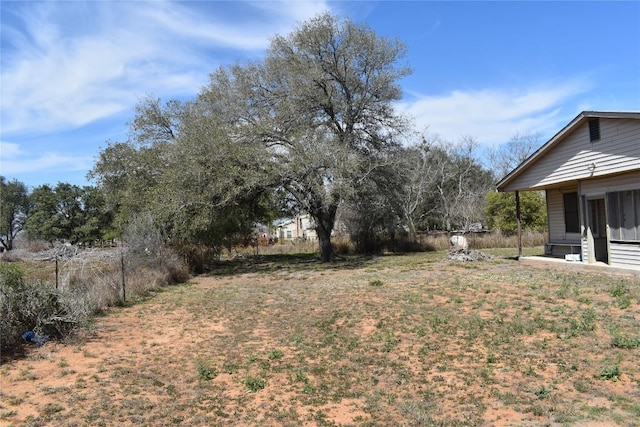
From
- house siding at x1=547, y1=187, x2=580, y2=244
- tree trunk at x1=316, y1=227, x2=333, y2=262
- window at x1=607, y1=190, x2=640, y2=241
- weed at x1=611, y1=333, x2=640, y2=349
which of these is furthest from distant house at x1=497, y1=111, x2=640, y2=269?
tree trunk at x1=316, y1=227, x2=333, y2=262

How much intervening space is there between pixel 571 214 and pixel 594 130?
4.75 m

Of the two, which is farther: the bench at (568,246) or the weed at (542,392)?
the bench at (568,246)

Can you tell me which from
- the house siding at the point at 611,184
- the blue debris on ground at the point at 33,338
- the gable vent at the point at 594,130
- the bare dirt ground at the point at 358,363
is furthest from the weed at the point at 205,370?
the gable vent at the point at 594,130

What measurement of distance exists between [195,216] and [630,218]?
13799 millimetres

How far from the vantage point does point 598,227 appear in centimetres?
1394

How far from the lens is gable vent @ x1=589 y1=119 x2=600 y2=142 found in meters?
12.3

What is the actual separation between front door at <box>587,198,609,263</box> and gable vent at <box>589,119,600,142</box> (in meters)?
2.03

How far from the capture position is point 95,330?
8.41 metres

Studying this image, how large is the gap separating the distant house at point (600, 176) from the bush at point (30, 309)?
12.4m

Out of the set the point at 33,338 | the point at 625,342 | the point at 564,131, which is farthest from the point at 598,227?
the point at 33,338

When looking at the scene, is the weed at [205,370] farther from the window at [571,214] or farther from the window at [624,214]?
the window at [571,214]

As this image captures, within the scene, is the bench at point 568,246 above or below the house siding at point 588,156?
below

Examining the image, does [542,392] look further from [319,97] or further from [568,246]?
[319,97]

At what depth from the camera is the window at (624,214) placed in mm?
11711
